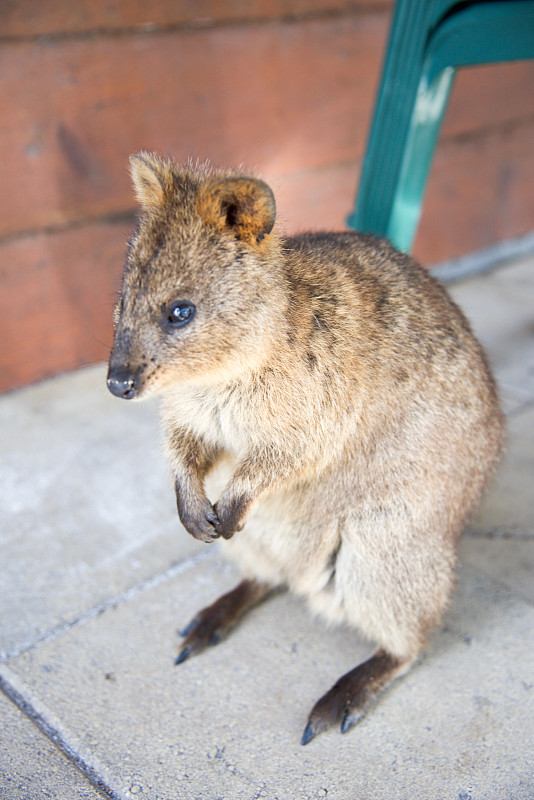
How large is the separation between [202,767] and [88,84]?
2757 mm

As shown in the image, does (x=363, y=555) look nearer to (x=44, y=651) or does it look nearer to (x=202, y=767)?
(x=202, y=767)

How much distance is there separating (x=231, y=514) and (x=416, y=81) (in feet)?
5.53

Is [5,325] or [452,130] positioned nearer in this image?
[5,325]

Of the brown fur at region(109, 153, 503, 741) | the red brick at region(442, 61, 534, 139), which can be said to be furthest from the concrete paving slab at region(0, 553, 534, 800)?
the red brick at region(442, 61, 534, 139)

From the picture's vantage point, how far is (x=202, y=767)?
1.88m

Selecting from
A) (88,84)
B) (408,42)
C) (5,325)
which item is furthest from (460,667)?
(88,84)

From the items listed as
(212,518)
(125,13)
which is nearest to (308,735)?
(212,518)

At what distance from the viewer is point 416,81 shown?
8.77 ft

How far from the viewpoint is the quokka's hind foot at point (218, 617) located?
2246 mm

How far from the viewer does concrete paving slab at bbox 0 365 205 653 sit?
8.06 feet

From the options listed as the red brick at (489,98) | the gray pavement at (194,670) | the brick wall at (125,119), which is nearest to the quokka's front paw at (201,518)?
the gray pavement at (194,670)

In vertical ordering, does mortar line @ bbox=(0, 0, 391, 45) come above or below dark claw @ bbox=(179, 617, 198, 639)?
above

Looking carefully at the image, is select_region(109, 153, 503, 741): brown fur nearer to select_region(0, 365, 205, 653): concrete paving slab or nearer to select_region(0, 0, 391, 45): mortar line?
select_region(0, 365, 205, 653): concrete paving slab

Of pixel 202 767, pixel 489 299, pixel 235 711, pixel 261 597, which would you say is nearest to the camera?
pixel 202 767
